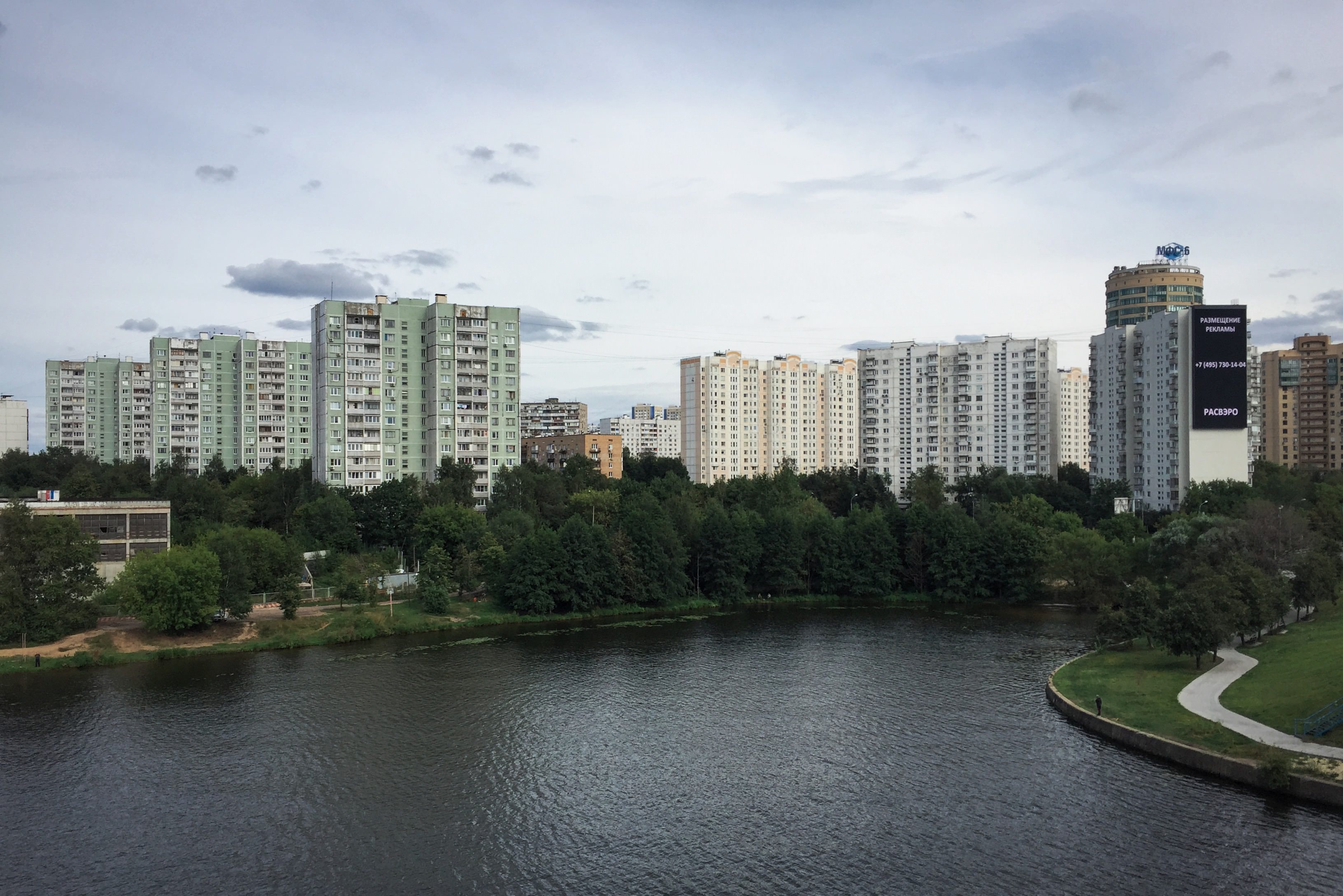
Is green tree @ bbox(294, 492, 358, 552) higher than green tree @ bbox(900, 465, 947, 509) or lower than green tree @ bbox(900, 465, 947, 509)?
lower

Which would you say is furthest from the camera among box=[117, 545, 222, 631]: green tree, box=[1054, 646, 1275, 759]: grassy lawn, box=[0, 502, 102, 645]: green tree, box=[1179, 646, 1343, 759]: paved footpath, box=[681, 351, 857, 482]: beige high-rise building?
box=[681, 351, 857, 482]: beige high-rise building

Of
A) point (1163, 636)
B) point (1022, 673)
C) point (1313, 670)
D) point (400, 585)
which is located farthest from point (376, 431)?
point (1313, 670)

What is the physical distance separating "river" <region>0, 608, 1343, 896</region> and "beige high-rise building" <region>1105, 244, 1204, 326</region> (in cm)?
8091

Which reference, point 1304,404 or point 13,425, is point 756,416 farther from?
point 13,425

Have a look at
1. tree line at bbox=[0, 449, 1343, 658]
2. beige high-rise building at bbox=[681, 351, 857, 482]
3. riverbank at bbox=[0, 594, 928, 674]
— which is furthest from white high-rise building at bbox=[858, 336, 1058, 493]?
riverbank at bbox=[0, 594, 928, 674]

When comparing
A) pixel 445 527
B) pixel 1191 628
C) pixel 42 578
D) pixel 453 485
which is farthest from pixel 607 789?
pixel 453 485

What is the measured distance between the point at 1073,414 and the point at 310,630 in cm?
11424

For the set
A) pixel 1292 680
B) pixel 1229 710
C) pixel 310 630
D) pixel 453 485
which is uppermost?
pixel 453 485

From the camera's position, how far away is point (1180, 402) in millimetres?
82250

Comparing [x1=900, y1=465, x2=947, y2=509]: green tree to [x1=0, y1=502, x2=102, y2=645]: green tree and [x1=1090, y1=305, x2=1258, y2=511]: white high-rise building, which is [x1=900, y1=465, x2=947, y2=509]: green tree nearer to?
[x1=1090, y1=305, x2=1258, y2=511]: white high-rise building

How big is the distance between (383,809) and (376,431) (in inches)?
2163

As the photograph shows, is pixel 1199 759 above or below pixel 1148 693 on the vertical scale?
below

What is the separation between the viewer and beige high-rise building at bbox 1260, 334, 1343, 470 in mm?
120625

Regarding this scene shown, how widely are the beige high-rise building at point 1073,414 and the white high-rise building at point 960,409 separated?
20.5 meters
